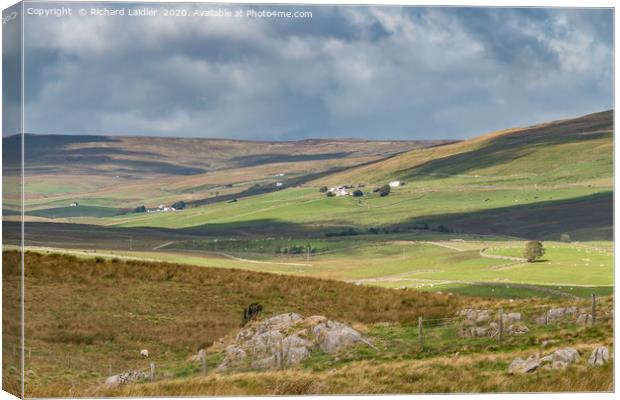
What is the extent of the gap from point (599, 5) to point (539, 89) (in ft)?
5.43

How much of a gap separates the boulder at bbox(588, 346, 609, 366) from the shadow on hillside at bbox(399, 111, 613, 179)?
3328 mm

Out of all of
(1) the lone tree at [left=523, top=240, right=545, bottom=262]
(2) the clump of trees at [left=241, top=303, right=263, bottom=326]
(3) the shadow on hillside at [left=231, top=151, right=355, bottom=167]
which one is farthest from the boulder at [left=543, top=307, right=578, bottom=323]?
(2) the clump of trees at [left=241, top=303, right=263, bottom=326]

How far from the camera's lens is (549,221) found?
75.4 feet

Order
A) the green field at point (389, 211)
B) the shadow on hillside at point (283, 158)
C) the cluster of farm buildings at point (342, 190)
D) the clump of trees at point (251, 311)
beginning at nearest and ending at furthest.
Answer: the clump of trees at point (251, 311) < the green field at point (389, 211) < the shadow on hillside at point (283, 158) < the cluster of farm buildings at point (342, 190)

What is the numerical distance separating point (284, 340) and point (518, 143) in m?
5.12

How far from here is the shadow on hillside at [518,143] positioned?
2281 cm

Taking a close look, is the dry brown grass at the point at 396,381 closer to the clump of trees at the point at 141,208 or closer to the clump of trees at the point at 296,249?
the clump of trees at the point at 296,249

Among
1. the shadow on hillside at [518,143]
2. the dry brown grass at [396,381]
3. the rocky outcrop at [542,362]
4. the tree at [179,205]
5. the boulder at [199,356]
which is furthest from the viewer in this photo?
the shadow on hillside at [518,143]

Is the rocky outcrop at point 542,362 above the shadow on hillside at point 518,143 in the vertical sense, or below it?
below

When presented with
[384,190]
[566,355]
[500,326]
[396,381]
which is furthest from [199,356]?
[566,355]

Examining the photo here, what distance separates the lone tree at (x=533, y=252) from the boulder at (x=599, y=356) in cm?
174

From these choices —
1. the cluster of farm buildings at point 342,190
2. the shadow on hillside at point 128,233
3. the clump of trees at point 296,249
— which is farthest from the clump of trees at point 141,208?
the cluster of farm buildings at point 342,190

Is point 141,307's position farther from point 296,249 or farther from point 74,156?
point 296,249

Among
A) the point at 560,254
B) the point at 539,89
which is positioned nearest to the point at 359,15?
the point at 539,89
